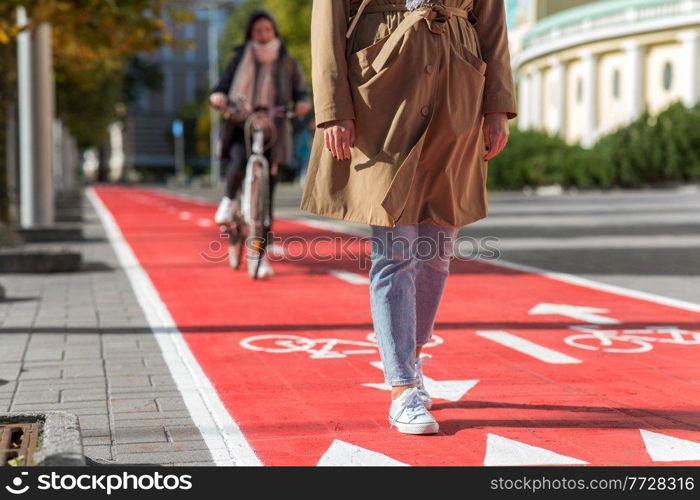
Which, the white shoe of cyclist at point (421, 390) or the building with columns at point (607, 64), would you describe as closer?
the white shoe of cyclist at point (421, 390)

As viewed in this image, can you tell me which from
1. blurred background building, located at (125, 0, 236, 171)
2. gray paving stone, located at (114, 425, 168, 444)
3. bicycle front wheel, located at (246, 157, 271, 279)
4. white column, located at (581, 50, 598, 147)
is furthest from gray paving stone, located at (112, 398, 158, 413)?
blurred background building, located at (125, 0, 236, 171)

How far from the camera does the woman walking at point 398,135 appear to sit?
4359 mm

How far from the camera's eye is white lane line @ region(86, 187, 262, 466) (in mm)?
4121

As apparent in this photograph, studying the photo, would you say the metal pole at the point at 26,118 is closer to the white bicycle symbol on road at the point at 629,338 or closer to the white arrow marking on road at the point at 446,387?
the white bicycle symbol on road at the point at 629,338

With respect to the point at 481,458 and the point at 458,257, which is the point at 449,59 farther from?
the point at 458,257

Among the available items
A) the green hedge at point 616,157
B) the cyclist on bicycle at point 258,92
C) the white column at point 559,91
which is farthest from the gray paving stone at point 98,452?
the white column at point 559,91

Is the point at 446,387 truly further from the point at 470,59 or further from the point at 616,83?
the point at 616,83

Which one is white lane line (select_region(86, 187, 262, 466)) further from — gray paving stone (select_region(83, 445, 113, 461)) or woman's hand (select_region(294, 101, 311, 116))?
woman's hand (select_region(294, 101, 311, 116))

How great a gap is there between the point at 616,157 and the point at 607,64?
70.5ft

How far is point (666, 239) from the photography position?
51.6ft

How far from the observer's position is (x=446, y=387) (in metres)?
5.31

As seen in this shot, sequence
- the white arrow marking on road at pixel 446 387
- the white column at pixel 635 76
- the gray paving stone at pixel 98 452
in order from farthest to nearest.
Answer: the white column at pixel 635 76
the white arrow marking on road at pixel 446 387
the gray paving stone at pixel 98 452

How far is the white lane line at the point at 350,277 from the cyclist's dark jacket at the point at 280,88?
1.16m

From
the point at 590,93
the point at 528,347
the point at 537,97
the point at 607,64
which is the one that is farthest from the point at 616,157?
the point at 528,347
